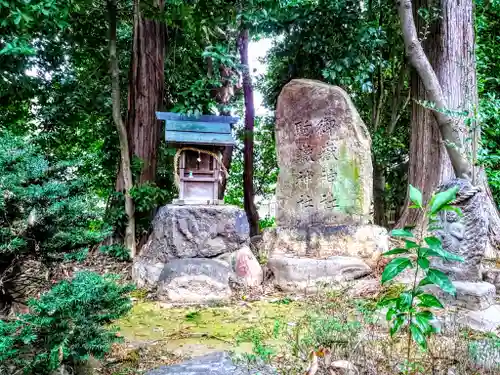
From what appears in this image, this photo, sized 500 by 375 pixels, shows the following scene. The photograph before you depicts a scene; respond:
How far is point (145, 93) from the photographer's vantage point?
613 centimetres

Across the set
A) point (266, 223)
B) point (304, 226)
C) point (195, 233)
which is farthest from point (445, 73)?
point (266, 223)

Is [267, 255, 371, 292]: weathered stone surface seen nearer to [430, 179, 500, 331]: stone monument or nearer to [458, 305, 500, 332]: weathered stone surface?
[430, 179, 500, 331]: stone monument

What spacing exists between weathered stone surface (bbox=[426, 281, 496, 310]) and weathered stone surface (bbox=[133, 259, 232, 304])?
7.39 ft

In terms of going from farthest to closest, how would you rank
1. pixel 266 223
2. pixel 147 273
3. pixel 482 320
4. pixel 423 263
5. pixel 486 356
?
1. pixel 266 223
2. pixel 147 273
3. pixel 482 320
4. pixel 486 356
5. pixel 423 263

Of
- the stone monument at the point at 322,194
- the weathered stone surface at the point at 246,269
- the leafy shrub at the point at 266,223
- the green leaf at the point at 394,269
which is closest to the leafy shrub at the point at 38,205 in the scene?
the green leaf at the point at 394,269

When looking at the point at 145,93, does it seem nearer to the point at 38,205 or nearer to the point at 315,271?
the point at 315,271

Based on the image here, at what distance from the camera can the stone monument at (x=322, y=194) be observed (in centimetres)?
462

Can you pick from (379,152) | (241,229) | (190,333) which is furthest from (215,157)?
(379,152)

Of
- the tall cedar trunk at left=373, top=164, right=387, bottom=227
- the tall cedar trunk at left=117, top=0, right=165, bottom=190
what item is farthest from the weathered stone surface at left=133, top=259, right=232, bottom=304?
the tall cedar trunk at left=373, top=164, right=387, bottom=227

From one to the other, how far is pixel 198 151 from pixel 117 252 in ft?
6.34

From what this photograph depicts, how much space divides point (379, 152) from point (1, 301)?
6948mm

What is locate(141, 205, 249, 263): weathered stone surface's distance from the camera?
15.8 ft

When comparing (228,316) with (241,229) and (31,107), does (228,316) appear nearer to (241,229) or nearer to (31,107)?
(241,229)

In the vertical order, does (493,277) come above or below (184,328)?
above
